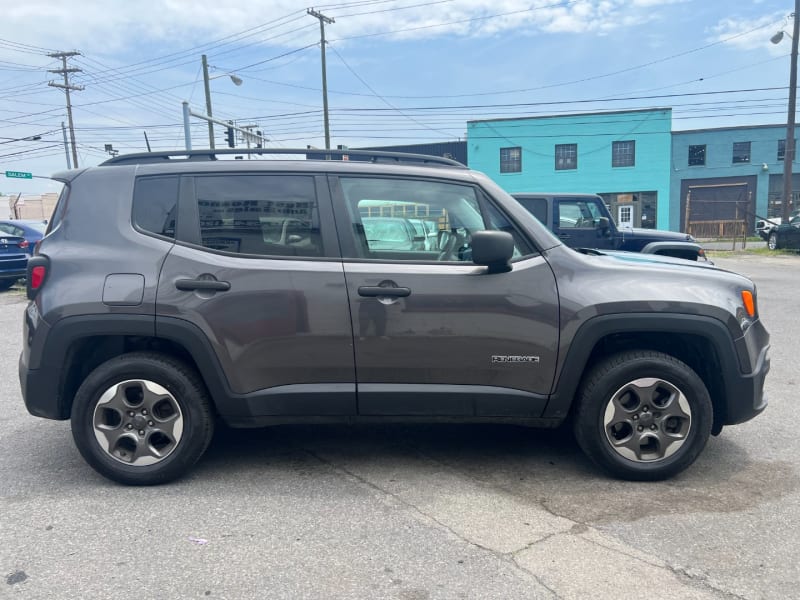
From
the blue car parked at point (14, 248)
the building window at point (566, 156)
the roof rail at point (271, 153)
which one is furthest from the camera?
the building window at point (566, 156)

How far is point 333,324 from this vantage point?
3471 millimetres

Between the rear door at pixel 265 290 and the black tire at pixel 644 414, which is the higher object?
the rear door at pixel 265 290

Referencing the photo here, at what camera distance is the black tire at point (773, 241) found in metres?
22.6

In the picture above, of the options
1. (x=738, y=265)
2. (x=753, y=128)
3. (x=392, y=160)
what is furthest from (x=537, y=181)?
(x=392, y=160)

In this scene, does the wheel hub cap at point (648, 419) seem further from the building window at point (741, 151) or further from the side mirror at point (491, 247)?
the building window at point (741, 151)

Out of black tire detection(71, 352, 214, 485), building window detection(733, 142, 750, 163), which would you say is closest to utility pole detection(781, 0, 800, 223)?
building window detection(733, 142, 750, 163)

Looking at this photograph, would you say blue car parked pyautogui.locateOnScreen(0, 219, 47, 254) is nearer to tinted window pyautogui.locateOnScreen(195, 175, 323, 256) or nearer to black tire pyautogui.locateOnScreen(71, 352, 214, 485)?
black tire pyautogui.locateOnScreen(71, 352, 214, 485)

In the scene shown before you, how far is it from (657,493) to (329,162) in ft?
8.76

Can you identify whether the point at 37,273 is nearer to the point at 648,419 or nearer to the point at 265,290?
the point at 265,290

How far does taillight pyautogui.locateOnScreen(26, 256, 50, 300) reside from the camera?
353cm

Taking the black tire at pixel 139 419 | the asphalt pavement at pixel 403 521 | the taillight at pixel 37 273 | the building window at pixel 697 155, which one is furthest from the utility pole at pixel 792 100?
the taillight at pixel 37 273

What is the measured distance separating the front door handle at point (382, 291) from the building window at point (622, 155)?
37.7 meters

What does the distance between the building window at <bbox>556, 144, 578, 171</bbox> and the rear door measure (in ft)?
123

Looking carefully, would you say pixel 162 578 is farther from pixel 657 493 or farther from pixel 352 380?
pixel 657 493
